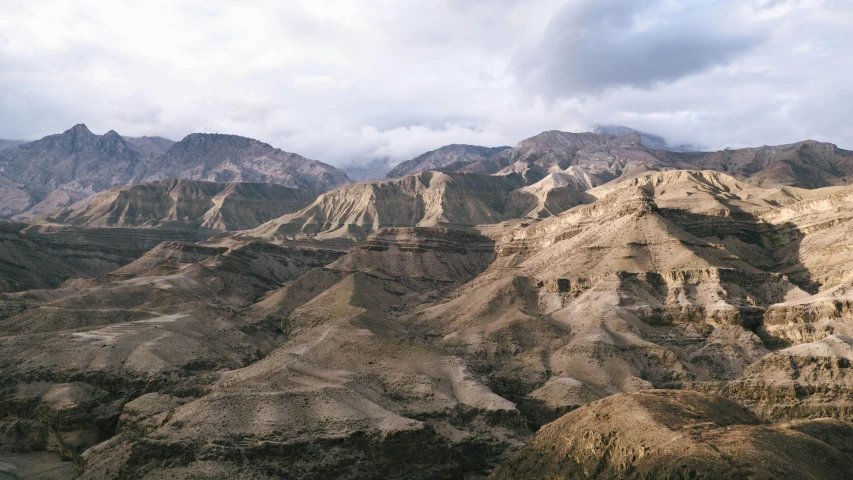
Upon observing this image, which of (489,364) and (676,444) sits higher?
(676,444)

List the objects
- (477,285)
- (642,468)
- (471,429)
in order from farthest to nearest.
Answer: (477,285) → (471,429) → (642,468)

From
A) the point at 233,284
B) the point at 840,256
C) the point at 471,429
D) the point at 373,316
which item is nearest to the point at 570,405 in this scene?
the point at 471,429

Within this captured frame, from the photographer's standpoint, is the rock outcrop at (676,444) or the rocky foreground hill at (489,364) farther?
the rocky foreground hill at (489,364)

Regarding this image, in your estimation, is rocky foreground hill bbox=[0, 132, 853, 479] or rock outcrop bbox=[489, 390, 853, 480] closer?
rock outcrop bbox=[489, 390, 853, 480]

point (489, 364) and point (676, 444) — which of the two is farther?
point (489, 364)

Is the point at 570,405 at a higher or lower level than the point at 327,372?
lower

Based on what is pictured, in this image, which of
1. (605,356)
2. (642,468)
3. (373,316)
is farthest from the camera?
(373,316)

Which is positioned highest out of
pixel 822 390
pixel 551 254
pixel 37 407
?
pixel 551 254

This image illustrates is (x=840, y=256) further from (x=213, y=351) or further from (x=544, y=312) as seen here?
(x=213, y=351)
